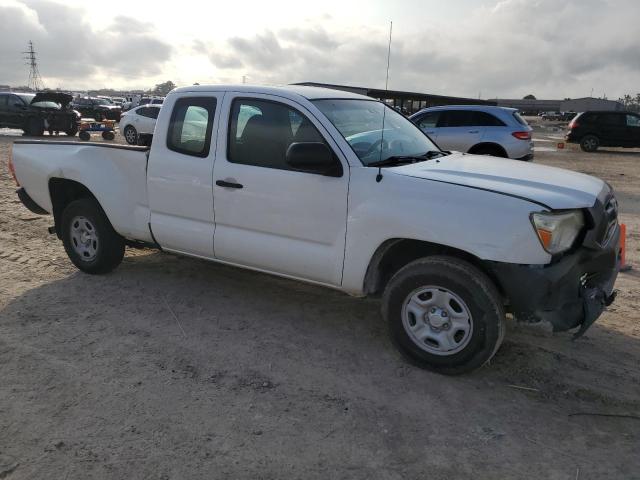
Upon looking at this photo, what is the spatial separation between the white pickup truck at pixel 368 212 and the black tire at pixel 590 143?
20806 millimetres

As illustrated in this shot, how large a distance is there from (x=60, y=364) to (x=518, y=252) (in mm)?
3132

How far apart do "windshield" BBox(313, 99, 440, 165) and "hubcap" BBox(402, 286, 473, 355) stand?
1.05 meters

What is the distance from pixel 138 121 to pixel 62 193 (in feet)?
52.7

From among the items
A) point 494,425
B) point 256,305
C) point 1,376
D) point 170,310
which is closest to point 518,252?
point 494,425

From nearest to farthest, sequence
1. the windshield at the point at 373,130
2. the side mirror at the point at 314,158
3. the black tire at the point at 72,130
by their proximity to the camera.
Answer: the side mirror at the point at 314,158 → the windshield at the point at 373,130 → the black tire at the point at 72,130

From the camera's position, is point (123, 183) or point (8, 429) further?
point (123, 183)

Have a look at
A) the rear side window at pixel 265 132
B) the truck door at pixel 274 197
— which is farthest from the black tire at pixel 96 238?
the rear side window at pixel 265 132

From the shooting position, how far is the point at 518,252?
320 centimetres

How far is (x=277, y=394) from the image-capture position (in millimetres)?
3375

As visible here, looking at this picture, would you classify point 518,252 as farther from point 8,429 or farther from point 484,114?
point 484,114

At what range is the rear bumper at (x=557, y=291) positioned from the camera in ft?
10.6

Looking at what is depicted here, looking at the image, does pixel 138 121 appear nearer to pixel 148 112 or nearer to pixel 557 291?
pixel 148 112

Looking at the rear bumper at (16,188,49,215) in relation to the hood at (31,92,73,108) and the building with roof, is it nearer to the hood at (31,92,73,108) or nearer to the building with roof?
the hood at (31,92,73,108)

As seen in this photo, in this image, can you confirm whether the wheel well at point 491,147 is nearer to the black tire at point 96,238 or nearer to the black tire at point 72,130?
the black tire at point 96,238
